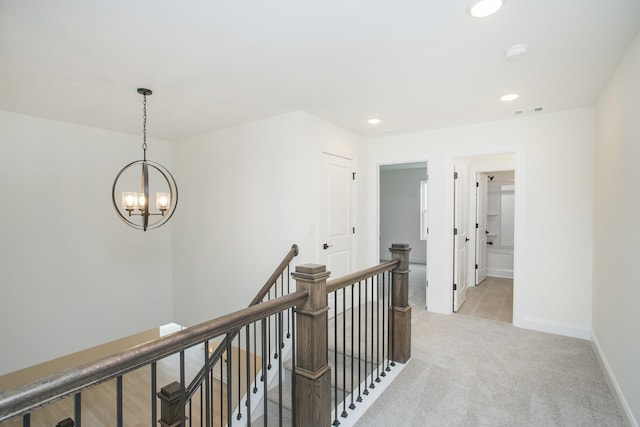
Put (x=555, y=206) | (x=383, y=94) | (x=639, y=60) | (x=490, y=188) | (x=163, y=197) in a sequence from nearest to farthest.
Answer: (x=639, y=60), (x=383, y=94), (x=163, y=197), (x=555, y=206), (x=490, y=188)

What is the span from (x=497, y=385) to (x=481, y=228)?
3805 mm

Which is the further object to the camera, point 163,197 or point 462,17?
point 163,197

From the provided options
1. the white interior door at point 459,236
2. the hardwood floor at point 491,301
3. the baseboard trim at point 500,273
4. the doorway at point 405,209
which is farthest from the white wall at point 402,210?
the white interior door at point 459,236

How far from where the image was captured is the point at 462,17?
180cm

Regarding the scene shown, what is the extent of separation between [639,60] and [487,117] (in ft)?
5.73

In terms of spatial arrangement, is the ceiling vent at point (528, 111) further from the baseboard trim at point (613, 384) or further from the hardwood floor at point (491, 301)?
the hardwood floor at point (491, 301)

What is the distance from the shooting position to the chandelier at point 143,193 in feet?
9.53

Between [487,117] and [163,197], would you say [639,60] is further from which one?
[163,197]

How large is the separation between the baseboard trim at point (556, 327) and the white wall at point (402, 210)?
172 inches

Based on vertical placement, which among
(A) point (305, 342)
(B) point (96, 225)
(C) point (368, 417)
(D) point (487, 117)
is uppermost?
(D) point (487, 117)

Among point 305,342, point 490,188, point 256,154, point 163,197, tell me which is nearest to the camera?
point 305,342

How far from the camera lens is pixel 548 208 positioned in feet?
11.5

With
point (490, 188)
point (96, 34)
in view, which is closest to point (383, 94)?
point (96, 34)

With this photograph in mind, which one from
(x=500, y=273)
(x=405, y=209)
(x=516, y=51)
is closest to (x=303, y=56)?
(x=516, y=51)
